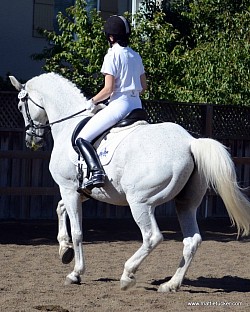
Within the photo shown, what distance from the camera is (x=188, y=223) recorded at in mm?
8125

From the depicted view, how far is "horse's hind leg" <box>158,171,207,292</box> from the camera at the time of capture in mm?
7855

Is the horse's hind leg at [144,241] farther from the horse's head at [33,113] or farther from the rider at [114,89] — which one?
the horse's head at [33,113]

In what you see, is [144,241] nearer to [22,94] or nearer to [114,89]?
[114,89]

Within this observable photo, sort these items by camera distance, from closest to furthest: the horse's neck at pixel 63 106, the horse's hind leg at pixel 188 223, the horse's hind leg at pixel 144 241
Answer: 1. the horse's hind leg at pixel 144 241
2. the horse's hind leg at pixel 188 223
3. the horse's neck at pixel 63 106

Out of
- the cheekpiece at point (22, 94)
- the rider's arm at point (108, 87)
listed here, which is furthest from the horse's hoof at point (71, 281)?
the cheekpiece at point (22, 94)

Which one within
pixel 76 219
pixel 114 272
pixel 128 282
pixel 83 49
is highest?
pixel 83 49

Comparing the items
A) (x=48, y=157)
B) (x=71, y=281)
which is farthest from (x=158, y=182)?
(x=48, y=157)

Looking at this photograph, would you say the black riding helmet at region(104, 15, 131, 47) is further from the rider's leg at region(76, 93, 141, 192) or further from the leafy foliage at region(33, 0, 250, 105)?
the leafy foliage at region(33, 0, 250, 105)

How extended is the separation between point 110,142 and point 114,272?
1.82 meters

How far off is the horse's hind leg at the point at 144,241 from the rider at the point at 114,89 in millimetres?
569

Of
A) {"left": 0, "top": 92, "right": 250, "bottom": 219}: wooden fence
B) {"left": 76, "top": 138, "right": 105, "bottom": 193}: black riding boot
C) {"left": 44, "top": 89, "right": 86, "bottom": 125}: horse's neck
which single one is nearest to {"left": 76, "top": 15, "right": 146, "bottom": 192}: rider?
{"left": 76, "top": 138, "right": 105, "bottom": 193}: black riding boot

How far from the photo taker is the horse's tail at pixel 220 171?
765 centimetres

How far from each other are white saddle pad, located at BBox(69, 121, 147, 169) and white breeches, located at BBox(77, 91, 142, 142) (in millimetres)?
87

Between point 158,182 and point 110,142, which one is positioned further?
point 110,142
